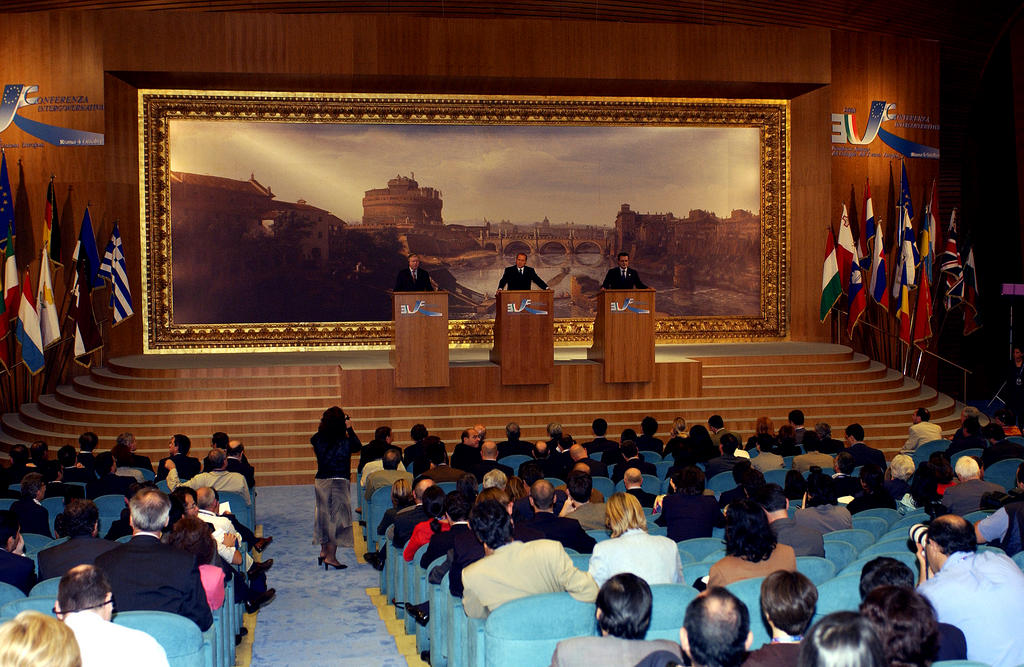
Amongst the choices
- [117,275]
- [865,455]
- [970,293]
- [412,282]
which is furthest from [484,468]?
[970,293]

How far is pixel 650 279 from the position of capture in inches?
700

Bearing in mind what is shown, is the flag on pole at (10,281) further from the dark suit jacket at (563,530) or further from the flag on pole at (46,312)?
the dark suit jacket at (563,530)

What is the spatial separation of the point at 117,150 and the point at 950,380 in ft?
51.4

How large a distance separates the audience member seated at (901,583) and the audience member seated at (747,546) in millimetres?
758

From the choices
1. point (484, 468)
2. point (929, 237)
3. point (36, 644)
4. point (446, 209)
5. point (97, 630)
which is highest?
point (446, 209)

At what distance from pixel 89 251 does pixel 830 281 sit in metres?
10.8

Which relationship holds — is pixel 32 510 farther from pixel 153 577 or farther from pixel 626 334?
pixel 626 334

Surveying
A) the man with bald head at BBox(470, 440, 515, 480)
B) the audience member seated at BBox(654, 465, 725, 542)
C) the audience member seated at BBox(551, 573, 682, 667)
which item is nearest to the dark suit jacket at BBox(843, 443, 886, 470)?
the audience member seated at BBox(654, 465, 725, 542)

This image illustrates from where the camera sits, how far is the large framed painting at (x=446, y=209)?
16469 mm

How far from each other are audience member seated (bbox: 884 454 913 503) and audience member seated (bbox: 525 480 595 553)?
119 inches

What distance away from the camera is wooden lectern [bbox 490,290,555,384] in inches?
508

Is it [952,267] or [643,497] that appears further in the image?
[952,267]

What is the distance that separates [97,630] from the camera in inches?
139

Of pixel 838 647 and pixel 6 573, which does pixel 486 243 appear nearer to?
pixel 6 573
